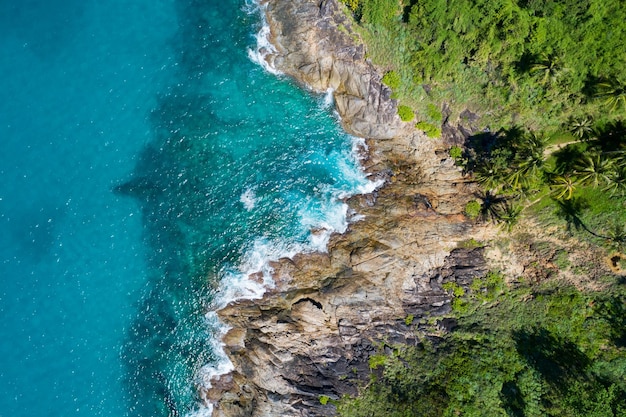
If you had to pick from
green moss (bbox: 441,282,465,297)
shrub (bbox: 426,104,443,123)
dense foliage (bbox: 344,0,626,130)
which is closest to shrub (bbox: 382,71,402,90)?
dense foliage (bbox: 344,0,626,130)

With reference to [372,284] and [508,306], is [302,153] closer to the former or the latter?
[372,284]

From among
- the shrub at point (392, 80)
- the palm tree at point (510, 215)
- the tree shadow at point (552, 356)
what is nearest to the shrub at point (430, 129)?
the shrub at point (392, 80)

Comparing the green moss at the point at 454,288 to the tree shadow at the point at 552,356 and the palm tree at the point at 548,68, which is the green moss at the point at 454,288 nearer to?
the tree shadow at the point at 552,356

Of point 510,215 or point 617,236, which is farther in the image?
point 510,215

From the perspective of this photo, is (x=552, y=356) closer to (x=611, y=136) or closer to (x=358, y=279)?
(x=358, y=279)

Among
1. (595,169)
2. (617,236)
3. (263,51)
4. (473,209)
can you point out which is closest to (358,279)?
(473,209)

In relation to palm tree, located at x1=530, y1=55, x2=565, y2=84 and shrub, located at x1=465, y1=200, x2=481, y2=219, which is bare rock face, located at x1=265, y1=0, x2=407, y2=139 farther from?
palm tree, located at x1=530, y1=55, x2=565, y2=84
